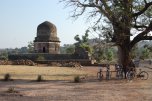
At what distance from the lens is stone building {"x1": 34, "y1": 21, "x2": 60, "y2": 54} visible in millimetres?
55053

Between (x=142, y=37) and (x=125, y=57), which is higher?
(x=142, y=37)

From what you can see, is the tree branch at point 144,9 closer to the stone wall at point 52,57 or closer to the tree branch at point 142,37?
the tree branch at point 142,37

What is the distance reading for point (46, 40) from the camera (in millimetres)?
54969

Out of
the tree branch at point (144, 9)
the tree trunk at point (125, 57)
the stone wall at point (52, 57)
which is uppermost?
the tree branch at point (144, 9)

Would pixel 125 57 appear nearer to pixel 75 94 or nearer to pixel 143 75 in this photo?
pixel 143 75

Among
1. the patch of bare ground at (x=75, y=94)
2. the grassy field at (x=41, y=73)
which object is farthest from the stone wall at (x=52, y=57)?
the patch of bare ground at (x=75, y=94)

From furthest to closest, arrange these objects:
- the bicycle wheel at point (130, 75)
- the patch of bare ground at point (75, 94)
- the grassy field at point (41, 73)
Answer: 1. the grassy field at point (41, 73)
2. the bicycle wheel at point (130, 75)
3. the patch of bare ground at point (75, 94)

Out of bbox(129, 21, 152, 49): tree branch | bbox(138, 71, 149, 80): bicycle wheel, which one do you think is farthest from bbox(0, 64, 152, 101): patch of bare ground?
bbox(129, 21, 152, 49): tree branch

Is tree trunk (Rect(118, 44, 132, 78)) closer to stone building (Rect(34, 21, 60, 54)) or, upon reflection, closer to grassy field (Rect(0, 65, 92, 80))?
grassy field (Rect(0, 65, 92, 80))

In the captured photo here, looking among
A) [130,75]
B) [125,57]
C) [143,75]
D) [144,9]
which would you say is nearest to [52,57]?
[125,57]

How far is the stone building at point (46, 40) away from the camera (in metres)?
55.1

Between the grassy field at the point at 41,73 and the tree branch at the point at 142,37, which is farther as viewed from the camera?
the grassy field at the point at 41,73

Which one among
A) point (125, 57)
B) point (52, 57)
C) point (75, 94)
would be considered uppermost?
point (52, 57)

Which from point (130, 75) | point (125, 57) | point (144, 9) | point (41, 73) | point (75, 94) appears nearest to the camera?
point (75, 94)
